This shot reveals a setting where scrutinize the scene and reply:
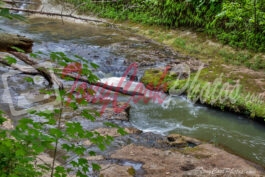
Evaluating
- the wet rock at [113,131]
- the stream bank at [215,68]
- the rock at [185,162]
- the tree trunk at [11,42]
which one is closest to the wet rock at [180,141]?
the rock at [185,162]

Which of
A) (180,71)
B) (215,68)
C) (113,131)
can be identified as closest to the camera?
(113,131)

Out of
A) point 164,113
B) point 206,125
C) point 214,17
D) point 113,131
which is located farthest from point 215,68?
point 113,131

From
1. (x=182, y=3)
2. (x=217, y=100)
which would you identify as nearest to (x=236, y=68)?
(x=217, y=100)

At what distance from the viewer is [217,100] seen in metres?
8.10

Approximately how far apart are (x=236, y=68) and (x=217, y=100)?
94.0 inches

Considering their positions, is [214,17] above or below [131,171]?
above

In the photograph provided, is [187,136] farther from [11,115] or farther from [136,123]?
[11,115]

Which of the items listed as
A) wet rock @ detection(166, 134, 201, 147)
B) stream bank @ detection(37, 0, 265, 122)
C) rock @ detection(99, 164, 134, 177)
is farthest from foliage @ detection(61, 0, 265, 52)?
rock @ detection(99, 164, 134, 177)

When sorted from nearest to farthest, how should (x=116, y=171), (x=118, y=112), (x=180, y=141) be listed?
(x=116, y=171)
(x=180, y=141)
(x=118, y=112)

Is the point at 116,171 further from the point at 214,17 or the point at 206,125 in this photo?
the point at 214,17

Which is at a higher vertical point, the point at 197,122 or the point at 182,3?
the point at 182,3

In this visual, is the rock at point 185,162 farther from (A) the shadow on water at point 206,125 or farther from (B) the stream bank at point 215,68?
(B) the stream bank at point 215,68

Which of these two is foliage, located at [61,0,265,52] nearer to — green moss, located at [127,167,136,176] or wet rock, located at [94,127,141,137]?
wet rock, located at [94,127,141,137]

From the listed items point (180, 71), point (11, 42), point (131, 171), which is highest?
point (11, 42)
